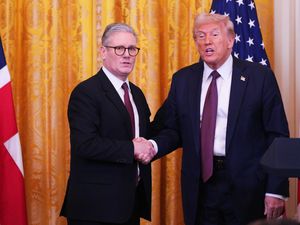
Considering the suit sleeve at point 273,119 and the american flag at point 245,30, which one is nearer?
the suit sleeve at point 273,119

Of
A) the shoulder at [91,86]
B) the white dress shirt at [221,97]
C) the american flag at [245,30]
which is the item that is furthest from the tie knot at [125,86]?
the american flag at [245,30]

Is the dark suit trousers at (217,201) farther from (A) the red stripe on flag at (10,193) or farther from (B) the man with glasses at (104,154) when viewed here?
(A) the red stripe on flag at (10,193)

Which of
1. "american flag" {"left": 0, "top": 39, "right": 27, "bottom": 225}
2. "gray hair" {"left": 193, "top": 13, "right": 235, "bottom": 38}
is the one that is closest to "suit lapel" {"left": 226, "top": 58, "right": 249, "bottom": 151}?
"gray hair" {"left": 193, "top": 13, "right": 235, "bottom": 38}

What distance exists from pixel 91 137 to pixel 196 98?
2.21ft

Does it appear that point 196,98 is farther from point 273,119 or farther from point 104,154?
point 104,154

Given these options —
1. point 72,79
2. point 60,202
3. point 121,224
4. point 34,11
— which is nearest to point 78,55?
point 72,79

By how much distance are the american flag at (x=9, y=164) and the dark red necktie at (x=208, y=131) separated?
50.8 inches

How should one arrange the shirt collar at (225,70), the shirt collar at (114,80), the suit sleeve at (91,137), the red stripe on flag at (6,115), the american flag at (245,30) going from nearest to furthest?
the suit sleeve at (91,137), the shirt collar at (114,80), the shirt collar at (225,70), the red stripe on flag at (6,115), the american flag at (245,30)

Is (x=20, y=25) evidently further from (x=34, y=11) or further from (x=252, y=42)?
(x=252, y=42)

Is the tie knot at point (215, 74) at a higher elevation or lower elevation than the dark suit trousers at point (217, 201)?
higher

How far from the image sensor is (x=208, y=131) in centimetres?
276

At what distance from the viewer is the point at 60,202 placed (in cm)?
404

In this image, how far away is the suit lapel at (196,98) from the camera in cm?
280

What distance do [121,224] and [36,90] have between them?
167 cm
